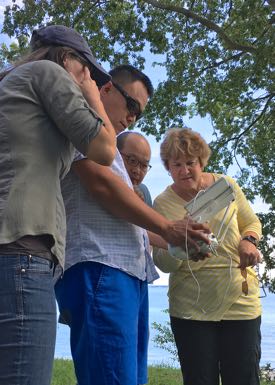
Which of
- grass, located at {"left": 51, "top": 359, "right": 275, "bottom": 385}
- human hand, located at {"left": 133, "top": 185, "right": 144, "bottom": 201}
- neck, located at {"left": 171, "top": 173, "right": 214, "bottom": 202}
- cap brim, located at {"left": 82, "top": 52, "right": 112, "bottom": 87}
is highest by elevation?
cap brim, located at {"left": 82, "top": 52, "right": 112, "bottom": 87}

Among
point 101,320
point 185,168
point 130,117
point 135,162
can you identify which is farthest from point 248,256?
point 101,320

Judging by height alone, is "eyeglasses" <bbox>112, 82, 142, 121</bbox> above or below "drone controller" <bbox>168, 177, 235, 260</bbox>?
above

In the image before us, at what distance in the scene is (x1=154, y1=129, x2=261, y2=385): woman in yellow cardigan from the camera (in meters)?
2.67

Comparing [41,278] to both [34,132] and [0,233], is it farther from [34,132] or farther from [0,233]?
[34,132]

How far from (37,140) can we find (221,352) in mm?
1653

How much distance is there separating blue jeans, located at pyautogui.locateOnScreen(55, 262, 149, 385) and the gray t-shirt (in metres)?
0.42

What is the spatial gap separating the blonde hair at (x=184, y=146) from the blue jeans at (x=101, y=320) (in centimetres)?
99

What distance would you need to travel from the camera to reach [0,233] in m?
1.43

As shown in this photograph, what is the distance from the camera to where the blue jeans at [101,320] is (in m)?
1.92

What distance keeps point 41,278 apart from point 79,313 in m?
0.57

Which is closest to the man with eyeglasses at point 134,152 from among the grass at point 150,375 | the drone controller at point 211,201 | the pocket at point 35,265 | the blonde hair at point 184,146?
the blonde hair at point 184,146

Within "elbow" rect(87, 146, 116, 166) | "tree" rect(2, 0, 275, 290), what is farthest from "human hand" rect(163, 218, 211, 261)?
"tree" rect(2, 0, 275, 290)

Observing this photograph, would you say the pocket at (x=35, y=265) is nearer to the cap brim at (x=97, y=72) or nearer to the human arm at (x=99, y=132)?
the human arm at (x=99, y=132)

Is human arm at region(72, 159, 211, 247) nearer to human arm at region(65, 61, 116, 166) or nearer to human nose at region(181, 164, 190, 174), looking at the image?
human arm at region(65, 61, 116, 166)
